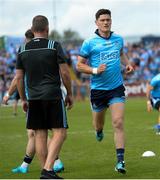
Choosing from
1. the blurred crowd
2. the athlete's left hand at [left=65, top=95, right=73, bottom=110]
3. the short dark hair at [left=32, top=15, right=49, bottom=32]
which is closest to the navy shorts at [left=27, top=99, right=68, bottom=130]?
the athlete's left hand at [left=65, top=95, right=73, bottom=110]

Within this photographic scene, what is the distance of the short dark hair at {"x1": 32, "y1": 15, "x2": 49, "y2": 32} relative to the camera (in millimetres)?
8562

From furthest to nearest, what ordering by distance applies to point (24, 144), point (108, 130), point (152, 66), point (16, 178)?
point (152, 66) < point (108, 130) < point (24, 144) < point (16, 178)

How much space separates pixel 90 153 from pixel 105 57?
2664 mm

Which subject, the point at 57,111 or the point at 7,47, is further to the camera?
the point at 7,47

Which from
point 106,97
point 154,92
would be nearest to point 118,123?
point 106,97

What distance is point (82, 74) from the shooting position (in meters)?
38.0

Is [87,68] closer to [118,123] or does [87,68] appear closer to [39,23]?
[118,123]

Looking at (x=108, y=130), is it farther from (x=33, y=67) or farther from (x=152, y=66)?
(x=152, y=66)

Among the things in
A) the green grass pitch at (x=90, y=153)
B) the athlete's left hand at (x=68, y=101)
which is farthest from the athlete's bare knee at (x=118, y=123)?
the athlete's left hand at (x=68, y=101)

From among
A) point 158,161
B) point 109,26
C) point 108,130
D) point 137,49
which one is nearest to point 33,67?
point 109,26

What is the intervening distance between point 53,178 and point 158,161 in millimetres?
2777

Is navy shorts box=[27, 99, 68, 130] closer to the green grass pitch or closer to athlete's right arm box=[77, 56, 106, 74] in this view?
the green grass pitch

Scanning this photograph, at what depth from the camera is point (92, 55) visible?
10.4 m

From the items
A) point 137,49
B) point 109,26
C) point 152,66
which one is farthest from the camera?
point 137,49
